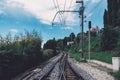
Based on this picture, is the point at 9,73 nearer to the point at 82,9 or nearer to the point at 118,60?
the point at 118,60

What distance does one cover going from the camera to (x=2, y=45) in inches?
920

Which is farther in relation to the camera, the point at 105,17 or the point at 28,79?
the point at 105,17

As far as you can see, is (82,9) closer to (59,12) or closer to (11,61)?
(59,12)

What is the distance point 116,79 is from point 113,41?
36982mm

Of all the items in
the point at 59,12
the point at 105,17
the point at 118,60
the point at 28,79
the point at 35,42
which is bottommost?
the point at 28,79

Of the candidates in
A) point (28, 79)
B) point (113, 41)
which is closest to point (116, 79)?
point (28, 79)

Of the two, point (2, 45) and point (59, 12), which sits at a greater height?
point (59, 12)

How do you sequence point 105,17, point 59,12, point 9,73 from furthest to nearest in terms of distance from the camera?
point 105,17 < point 59,12 < point 9,73

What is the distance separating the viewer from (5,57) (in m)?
20.9

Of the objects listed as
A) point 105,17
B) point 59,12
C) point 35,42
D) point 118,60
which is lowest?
point 118,60

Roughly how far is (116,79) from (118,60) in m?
2.99

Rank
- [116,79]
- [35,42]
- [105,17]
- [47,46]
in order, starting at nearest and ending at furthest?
[116,79], [35,42], [105,17], [47,46]

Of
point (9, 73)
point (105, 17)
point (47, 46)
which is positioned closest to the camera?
point (9, 73)

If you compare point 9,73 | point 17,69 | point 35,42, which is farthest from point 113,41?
point 9,73
